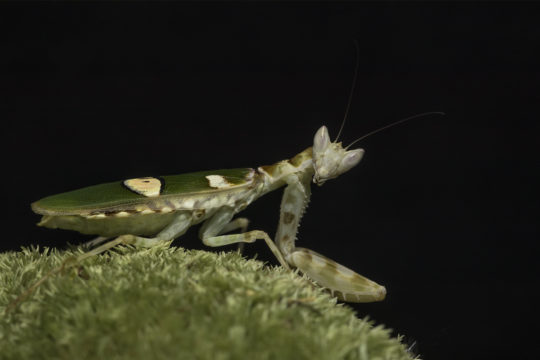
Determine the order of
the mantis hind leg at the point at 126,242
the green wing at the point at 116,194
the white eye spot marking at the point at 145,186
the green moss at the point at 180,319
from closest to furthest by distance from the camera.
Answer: the green moss at the point at 180,319, the mantis hind leg at the point at 126,242, the green wing at the point at 116,194, the white eye spot marking at the point at 145,186

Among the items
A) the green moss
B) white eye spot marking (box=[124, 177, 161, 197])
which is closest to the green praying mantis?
white eye spot marking (box=[124, 177, 161, 197])

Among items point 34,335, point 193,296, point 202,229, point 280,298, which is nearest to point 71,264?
point 34,335

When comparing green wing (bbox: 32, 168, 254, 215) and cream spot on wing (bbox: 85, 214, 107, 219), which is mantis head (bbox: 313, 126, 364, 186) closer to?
green wing (bbox: 32, 168, 254, 215)

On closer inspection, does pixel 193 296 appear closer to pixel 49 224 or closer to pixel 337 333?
pixel 337 333

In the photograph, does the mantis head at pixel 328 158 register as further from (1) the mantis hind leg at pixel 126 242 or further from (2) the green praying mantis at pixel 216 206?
(1) the mantis hind leg at pixel 126 242

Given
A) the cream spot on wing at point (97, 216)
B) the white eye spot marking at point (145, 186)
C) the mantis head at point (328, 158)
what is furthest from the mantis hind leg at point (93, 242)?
the mantis head at point (328, 158)

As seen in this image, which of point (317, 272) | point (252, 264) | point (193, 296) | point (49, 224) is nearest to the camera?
point (193, 296)
